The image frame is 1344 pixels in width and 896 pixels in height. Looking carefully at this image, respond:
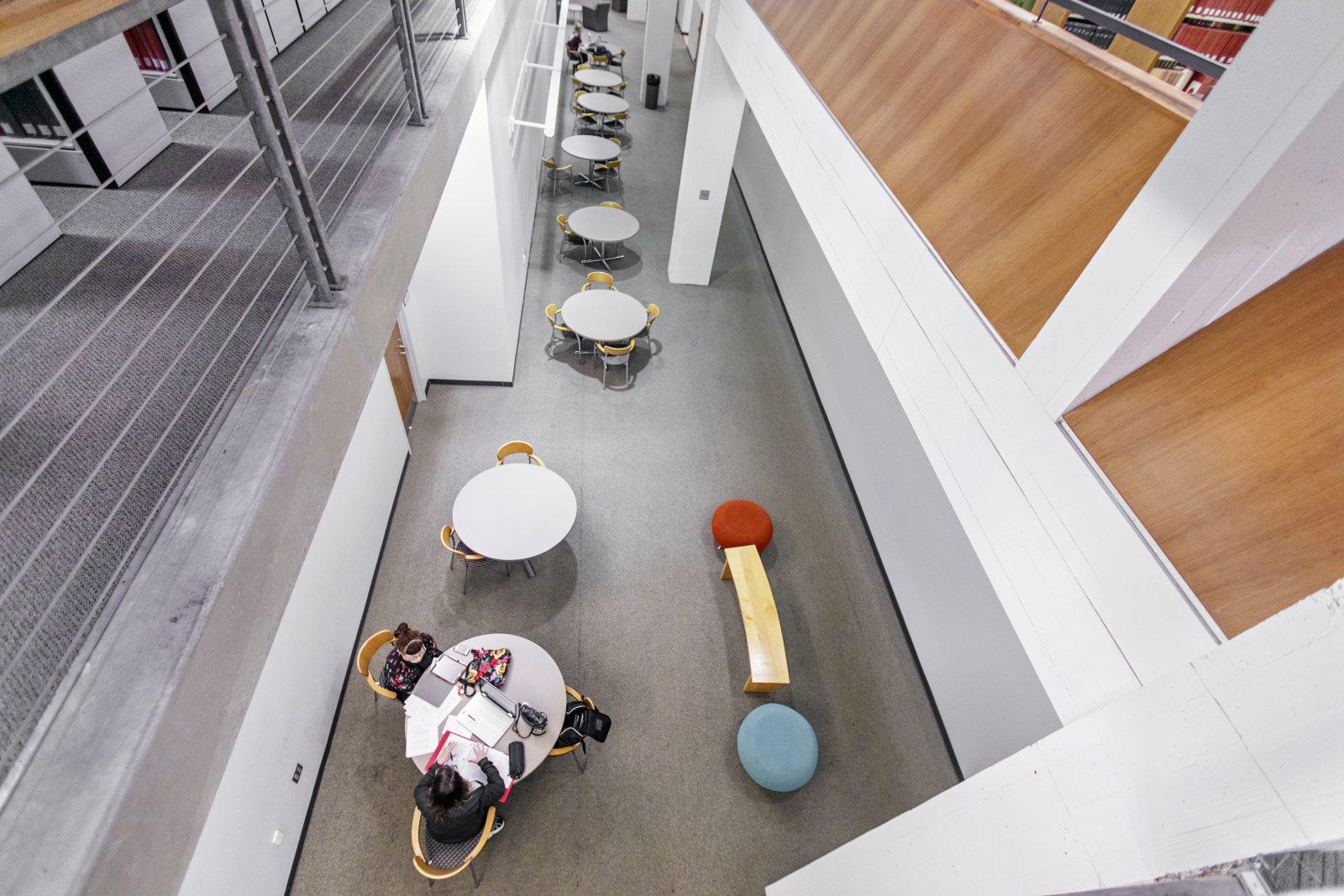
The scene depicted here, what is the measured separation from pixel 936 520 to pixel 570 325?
4.47 metres

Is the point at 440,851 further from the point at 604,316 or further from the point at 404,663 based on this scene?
the point at 604,316

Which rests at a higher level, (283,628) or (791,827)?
(283,628)

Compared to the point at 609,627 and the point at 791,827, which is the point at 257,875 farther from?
the point at 791,827

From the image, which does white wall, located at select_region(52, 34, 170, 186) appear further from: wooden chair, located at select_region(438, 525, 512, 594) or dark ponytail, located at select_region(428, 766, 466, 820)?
dark ponytail, located at select_region(428, 766, 466, 820)

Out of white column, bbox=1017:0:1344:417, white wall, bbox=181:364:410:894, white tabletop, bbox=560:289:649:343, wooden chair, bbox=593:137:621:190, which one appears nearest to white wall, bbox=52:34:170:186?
white wall, bbox=181:364:410:894

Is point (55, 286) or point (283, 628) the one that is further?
point (283, 628)

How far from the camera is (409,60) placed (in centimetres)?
279

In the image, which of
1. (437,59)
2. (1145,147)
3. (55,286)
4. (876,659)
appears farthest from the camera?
(876,659)

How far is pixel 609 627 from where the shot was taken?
5305 millimetres

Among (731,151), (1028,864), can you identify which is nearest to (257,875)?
(1028,864)

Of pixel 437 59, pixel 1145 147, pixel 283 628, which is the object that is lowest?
pixel 283 628

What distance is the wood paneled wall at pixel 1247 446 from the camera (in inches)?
51.6

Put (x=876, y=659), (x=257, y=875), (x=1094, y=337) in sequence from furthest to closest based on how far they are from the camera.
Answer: (x=876, y=659), (x=257, y=875), (x=1094, y=337)

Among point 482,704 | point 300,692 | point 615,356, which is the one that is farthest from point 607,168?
point 300,692
